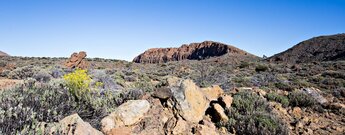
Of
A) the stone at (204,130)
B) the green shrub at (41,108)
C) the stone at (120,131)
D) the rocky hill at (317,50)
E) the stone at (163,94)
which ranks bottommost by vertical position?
the stone at (204,130)

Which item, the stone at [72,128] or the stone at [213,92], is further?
the stone at [213,92]

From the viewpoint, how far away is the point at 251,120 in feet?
19.6

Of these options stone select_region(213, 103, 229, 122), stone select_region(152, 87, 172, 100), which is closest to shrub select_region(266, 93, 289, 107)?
stone select_region(213, 103, 229, 122)

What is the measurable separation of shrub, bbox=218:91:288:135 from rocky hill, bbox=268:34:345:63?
4398cm

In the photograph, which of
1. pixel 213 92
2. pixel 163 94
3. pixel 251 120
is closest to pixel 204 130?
pixel 163 94

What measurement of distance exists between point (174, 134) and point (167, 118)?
1.76 ft

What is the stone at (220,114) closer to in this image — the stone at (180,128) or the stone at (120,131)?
the stone at (180,128)

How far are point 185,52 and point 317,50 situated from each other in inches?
3124

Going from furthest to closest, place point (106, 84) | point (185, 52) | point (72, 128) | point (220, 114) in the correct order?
point (185, 52) → point (106, 84) → point (220, 114) → point (72, 128)

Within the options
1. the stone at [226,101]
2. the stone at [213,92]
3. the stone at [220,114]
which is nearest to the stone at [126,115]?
the stone at [220,114]

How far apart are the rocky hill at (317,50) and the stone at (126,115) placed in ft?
153

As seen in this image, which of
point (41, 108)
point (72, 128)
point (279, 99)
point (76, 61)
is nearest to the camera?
point (72, 128)

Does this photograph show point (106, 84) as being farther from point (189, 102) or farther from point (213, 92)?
point (189, 102)

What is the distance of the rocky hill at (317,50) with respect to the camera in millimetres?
47938
